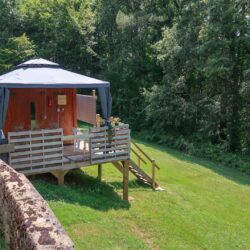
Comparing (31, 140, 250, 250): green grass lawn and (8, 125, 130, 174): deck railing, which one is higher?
(8, 125, 130, 174): deck railing

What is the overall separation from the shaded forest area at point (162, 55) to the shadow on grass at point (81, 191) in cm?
1089

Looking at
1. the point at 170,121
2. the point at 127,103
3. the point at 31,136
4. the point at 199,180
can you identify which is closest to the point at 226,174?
the point at 199,180

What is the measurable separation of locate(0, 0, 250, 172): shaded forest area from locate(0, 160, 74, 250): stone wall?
17.7m

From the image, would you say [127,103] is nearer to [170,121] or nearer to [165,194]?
[170,121]

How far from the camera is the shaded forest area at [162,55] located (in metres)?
23.5

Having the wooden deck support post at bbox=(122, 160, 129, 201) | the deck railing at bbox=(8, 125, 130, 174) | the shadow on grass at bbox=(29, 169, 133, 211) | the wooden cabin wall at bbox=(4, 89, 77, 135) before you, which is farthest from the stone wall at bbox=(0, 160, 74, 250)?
the wooden deck support post at bbox=(122, 160, 129, 201)

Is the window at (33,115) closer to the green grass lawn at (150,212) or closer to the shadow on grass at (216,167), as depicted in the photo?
the green grass lawn at (150,212)

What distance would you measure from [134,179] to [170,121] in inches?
514

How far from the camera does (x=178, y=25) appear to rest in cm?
2738

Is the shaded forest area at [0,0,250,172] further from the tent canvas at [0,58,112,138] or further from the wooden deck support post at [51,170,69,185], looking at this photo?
the wooden deck support post at [51,170,69,185]

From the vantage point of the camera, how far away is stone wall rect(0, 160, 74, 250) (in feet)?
12.4

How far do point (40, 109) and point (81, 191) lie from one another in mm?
2984

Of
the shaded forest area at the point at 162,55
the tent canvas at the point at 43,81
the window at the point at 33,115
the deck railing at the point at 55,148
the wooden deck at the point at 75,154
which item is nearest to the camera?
the deck railing at the point at 55,148

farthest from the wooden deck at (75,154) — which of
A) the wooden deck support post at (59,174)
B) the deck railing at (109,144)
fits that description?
the wooden deck support post at (59,174)
